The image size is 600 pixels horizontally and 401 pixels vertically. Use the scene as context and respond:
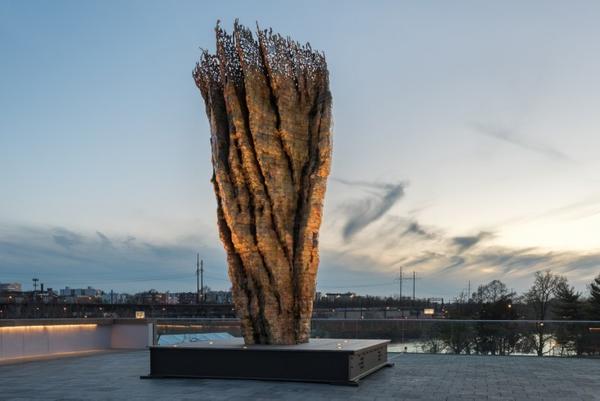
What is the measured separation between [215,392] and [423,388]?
321 cm

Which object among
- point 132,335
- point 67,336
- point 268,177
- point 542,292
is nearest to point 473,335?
point 268,177

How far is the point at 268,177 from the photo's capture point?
11.9 m

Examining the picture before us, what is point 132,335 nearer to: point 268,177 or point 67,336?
point 67,336

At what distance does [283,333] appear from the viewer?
11688 mm

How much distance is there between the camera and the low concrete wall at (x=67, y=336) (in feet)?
48.3

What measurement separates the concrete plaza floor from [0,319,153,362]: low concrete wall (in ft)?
4.14

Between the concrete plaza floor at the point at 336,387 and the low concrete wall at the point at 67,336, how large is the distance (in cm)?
126

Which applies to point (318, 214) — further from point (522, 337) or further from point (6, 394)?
point (522, 337)


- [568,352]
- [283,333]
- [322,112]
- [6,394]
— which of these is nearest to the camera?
[6,394]

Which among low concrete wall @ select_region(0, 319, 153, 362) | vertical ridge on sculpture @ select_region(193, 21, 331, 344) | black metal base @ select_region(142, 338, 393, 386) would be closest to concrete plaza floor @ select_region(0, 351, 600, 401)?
black metal base @ select_region(142, 338, 393, 386)

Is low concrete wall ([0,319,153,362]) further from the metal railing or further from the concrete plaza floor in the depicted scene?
the concrete plaza floor

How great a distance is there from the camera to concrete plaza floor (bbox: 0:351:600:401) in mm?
8898

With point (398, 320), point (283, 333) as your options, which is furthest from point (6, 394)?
point (398, 320)

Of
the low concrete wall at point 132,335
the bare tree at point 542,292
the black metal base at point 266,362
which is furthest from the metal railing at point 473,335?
the bare tree at point 542,292
